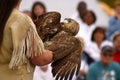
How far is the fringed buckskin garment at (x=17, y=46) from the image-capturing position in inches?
184

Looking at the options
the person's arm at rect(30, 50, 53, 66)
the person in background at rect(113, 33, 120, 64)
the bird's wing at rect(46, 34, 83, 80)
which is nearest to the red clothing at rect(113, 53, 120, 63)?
the person in background at rect(113, 33, 120, 64)

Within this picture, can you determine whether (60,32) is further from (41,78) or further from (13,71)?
(41,78)

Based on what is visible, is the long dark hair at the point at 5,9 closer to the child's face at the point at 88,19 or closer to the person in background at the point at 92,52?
the person in background at the point at 92,52

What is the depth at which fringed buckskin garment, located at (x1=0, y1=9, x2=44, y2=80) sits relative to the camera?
4.68 metres

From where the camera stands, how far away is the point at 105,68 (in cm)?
940

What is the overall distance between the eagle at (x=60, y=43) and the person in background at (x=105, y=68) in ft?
13.7

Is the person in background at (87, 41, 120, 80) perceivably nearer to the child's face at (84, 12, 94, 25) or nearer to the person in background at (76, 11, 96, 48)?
the person in background at (76, 11, 96, 48)

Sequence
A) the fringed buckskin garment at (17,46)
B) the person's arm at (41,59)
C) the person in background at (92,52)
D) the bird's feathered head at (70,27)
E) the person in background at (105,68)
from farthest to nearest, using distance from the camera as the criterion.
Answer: the person in background at (92,52) → the person in background at (105,68) → the bird's feathered head at (70,27) → the person's arm at (41,59) → the fringed buckskin garment at (17,46)

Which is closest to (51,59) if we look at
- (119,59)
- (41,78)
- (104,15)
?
(41,78)

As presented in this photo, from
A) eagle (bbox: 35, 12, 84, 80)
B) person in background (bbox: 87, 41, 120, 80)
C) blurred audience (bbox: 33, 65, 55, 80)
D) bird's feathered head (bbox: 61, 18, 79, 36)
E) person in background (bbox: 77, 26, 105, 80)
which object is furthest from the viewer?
person in background (bbox: 77, 26, 105, 80)

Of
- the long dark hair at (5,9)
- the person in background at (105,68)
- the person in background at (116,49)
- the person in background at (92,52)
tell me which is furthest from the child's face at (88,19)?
the long dark hair at (5,9)

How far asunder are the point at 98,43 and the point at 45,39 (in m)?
6.00

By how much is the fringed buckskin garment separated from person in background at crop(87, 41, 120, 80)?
4.57m

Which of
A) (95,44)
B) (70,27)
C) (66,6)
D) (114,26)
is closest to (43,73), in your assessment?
(70,27)
